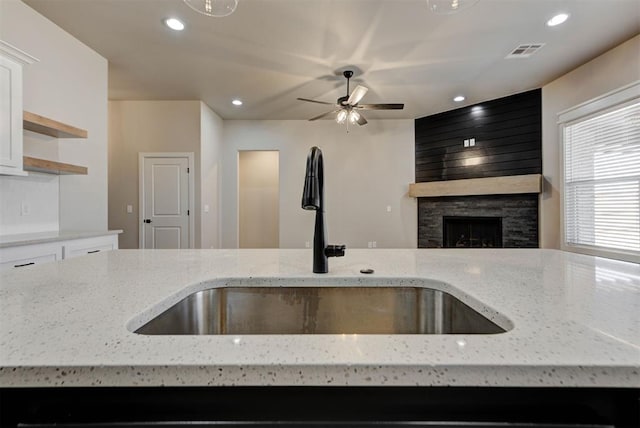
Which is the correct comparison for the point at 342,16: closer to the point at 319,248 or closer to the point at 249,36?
the point at 249,36

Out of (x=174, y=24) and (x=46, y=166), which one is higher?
(x=174, y=24)

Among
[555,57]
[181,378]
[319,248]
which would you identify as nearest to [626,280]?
[319,248]

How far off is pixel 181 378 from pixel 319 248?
0.55 meters

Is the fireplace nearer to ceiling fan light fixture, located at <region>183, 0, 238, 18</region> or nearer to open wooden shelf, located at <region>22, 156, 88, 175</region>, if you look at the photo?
ceiling fan light fixture, located at <region>183, 0, 238, 18</region>

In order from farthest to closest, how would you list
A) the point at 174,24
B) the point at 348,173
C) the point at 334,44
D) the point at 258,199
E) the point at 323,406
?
the point at 258,199 < the point at 348,173 < the point at 334,44 < the point at 174,24 < the point at 323,406

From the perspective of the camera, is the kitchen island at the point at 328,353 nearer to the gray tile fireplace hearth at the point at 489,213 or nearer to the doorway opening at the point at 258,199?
the gray tile fireplace hearth at the point at 489,213

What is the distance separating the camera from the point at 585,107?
341cm

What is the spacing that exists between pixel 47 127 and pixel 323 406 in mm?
3230

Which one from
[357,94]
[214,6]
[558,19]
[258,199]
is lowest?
[258,199]

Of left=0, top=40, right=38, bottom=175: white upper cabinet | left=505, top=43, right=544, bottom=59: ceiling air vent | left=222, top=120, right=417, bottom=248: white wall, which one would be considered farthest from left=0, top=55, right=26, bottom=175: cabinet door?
left=505, top=43, right=544, bottom=59: ceiling air vent

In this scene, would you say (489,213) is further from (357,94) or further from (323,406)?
(323,406)

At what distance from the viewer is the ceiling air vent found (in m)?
3.07

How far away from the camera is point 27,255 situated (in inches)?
78.9

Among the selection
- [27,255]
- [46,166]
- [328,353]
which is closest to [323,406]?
[328,353]
